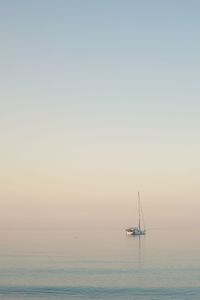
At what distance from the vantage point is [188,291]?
312 ft

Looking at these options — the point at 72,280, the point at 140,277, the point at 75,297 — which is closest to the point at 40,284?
the point at 72,280

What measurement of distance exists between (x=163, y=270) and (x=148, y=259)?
109 ft

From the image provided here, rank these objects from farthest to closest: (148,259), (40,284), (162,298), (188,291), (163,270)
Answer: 1. (148,259)
2. (163,270)
3. (40,284)
4. (188,291)
5. (162,298)

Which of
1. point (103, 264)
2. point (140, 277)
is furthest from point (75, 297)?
point (103, 264)

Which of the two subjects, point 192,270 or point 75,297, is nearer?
point 75,297

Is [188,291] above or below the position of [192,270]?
below

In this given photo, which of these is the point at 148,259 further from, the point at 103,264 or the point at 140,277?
the point at 140,277

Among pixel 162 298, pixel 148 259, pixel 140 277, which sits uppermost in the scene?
pixel 148 259

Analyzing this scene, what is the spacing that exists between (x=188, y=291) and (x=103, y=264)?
1929 inches

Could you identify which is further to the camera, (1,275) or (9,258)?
(9,258)

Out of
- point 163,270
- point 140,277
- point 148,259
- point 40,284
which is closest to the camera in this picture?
point 40,284

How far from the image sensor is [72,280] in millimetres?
109000

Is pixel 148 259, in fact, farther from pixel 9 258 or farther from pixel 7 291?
pixel 7 291

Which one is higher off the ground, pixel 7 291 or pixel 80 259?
pixel 80 259
